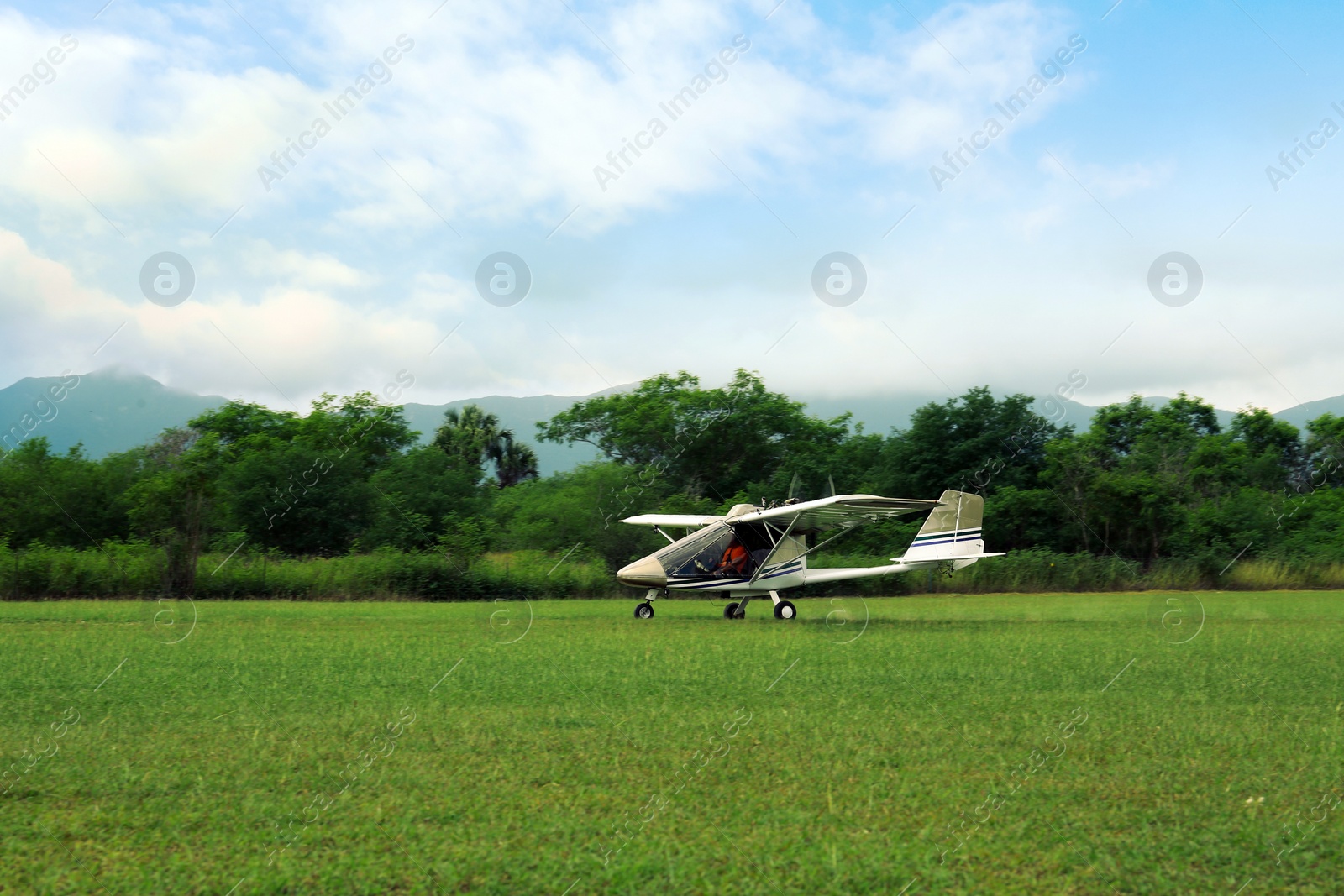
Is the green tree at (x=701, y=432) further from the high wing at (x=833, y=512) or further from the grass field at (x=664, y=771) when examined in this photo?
the grass field at (x=664, y=771)

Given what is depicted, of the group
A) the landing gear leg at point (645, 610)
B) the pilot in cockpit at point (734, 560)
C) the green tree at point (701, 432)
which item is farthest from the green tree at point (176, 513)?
the green tree at point (701, 432)

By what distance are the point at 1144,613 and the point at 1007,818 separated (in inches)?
718

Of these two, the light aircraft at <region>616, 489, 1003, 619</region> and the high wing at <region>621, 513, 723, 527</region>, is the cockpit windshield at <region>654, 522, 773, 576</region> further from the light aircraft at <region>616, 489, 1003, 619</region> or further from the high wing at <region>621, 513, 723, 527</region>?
the high wing at <region>621, 513, 723, 527</region>

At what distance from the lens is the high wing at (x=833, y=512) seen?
17.8 m

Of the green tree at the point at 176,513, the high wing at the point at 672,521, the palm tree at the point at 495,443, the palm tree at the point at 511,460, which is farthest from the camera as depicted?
the palm tree at the point at 511,460

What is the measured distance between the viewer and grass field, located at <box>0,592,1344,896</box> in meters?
4.39

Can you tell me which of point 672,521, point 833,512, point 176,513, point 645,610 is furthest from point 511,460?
point 833,512

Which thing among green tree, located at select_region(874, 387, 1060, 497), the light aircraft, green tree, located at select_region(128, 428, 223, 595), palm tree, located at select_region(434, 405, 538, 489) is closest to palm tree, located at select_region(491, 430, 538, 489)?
palm tree, located at select_region(434, 405, 538, 489)

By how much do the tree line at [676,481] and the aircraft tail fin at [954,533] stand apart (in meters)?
2.88

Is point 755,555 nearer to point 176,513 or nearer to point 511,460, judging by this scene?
point 176,513

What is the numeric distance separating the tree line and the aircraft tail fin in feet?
9.45

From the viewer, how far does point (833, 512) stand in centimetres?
1877

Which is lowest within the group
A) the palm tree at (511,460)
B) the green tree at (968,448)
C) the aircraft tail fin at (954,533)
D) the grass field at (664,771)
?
the grass field at (664,771)

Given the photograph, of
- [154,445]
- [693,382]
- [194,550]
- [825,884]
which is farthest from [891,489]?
[154,445]
